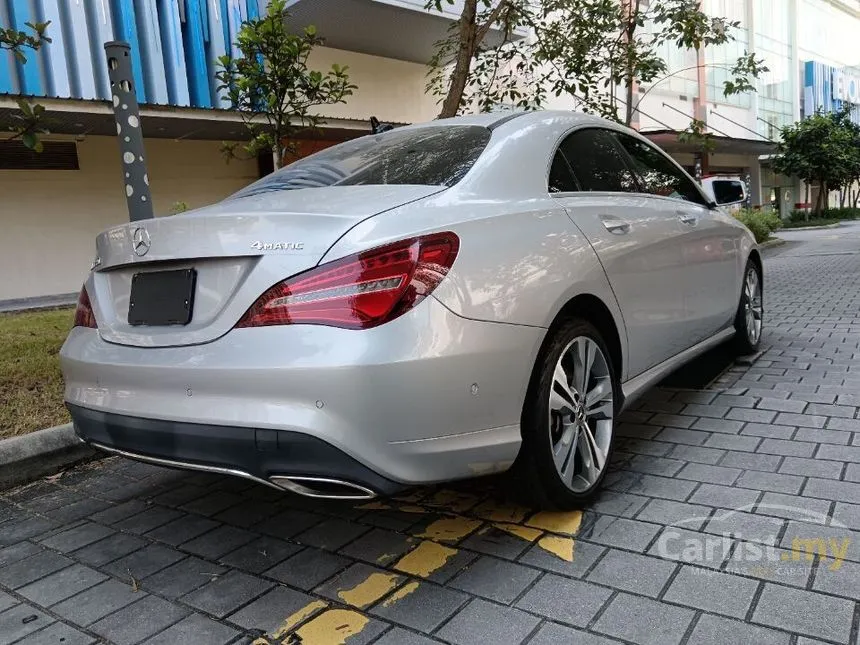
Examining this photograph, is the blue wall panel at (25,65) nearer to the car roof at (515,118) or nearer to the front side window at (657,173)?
the car roof at (515,118)

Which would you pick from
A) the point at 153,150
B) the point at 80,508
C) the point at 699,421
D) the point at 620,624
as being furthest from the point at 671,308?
the point at 153,150

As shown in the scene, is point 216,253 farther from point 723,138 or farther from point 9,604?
point 723,138

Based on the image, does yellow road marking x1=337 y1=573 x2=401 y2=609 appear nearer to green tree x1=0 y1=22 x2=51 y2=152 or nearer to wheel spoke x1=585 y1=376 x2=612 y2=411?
wheel spoke x1=585 y1=376 x2=612 y2=411

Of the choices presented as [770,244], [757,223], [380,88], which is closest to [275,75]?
[380,88]

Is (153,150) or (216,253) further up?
(153,150)

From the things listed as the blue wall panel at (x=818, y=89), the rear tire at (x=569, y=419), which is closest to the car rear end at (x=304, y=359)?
the rear tire at (x=569, y=419)

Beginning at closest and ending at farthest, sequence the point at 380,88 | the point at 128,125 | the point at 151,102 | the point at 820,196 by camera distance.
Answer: the point at 128,125 < the point at 151,102 < the point at 380,88 < the point at 820,196

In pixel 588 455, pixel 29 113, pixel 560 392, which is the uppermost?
pixel 29 113

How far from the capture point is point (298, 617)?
229 centimetres

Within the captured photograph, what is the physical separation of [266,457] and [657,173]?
2.95 meters

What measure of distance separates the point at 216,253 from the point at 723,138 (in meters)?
23.7

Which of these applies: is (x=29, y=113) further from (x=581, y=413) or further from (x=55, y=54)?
(x=55, y=54)

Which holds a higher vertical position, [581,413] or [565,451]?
[581,413]

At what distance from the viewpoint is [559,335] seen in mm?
2742
